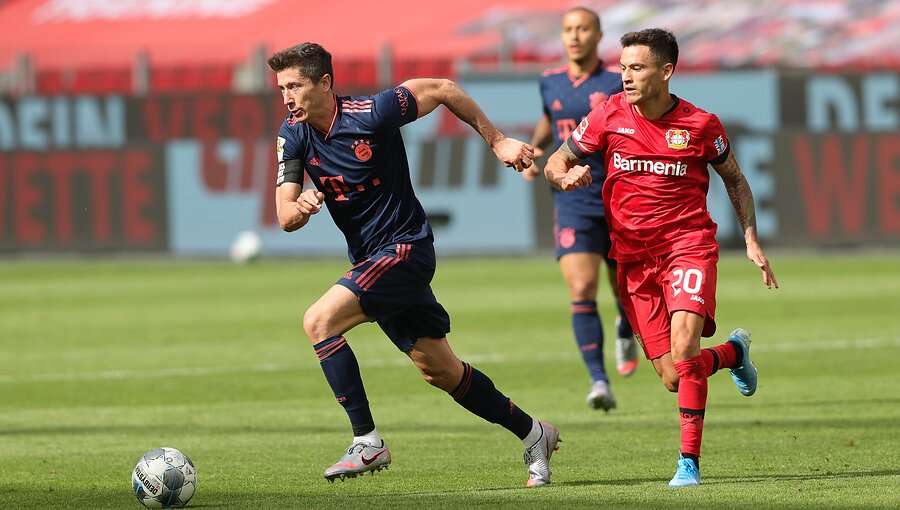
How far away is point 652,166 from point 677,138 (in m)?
0.17

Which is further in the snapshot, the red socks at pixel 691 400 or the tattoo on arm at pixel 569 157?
the tattoo on arm at pixel 569 157

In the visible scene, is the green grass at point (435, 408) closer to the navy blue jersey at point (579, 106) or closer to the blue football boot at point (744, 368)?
the blue football boot at point (744, 368)

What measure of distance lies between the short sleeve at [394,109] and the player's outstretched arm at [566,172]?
65cm

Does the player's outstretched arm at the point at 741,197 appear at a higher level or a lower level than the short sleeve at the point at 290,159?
lower

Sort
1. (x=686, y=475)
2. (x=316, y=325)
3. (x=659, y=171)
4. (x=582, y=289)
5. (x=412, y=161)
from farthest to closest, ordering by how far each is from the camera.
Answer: (x=412, y=161) < (x=582, y=289) < (x=659, y=171) < (x=316, y=325) < (x=686, y=475)

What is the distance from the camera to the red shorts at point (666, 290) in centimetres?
674

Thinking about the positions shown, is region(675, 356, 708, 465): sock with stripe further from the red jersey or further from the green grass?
the red jersey

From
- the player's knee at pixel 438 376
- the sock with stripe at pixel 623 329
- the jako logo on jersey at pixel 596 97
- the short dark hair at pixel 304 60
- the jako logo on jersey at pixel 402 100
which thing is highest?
the short dark hair at pixel 304 60

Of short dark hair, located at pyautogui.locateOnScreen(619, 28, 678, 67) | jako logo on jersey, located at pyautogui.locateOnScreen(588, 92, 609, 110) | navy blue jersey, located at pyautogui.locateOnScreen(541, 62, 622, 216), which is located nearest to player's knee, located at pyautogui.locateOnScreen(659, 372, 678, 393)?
short dark hair, located at pyautogui.locateOnScreen(619, 28, 678, 67)

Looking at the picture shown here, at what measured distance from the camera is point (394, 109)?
22.0 feet

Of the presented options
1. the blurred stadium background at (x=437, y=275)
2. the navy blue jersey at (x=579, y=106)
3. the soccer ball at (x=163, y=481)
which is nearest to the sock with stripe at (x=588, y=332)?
the blurred stadium background at (x=437, y=275)

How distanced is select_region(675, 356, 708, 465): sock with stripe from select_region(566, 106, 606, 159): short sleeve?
3.56ft

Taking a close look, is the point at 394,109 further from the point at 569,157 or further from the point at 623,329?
the point at 623,329

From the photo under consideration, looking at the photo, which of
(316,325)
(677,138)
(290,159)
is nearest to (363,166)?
(290,159)
